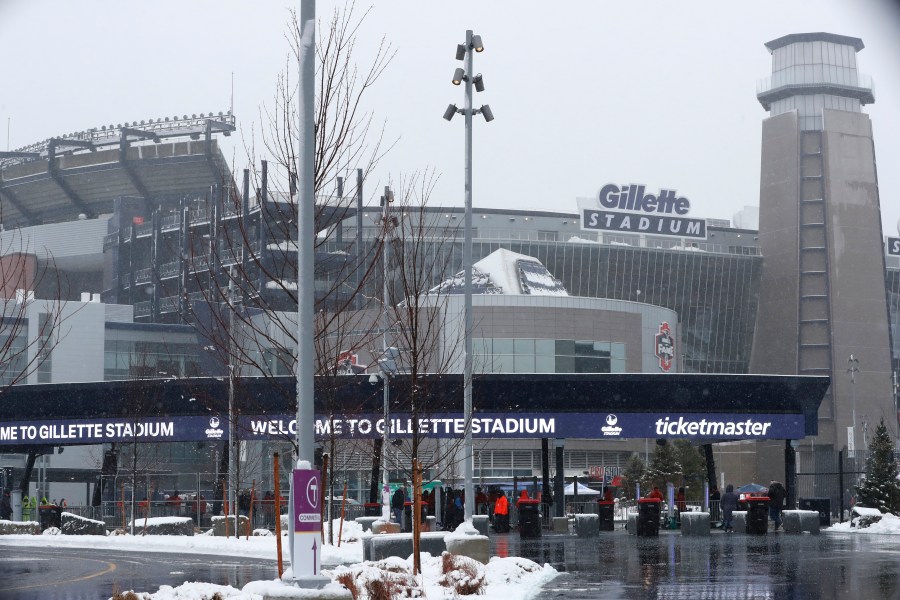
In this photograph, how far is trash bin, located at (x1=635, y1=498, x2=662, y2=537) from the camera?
4172 centimetres

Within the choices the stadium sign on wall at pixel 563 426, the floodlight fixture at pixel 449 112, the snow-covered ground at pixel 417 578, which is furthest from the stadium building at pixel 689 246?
the snow-covered ground at pixel 417 578

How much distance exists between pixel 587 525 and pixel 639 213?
92373 millimetres

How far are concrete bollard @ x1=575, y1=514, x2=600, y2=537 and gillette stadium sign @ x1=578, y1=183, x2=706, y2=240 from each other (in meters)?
89.1

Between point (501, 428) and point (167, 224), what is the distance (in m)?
90.1

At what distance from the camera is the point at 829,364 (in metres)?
128

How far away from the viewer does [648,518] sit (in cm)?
4175

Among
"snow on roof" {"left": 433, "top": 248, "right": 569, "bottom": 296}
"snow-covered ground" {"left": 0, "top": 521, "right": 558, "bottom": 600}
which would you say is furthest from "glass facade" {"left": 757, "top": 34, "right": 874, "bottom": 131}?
"snow-covered ground" {"left": 0, "top": 521, "right": 558, "bottom": 600}

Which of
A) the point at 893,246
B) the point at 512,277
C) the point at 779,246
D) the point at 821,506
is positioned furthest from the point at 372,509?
the point at 893,246

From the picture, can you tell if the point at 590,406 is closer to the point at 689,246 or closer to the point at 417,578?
the point at 417,578

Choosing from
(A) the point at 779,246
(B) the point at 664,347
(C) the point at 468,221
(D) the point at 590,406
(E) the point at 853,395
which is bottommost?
(D) the point at 590,406

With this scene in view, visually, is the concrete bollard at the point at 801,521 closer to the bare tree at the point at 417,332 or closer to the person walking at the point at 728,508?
the person walking at the point at 728,508

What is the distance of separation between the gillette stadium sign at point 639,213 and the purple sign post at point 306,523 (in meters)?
117

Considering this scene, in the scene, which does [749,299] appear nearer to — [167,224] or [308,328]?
[167,224]

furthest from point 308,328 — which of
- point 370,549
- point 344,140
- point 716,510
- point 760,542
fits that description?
point 716,510
